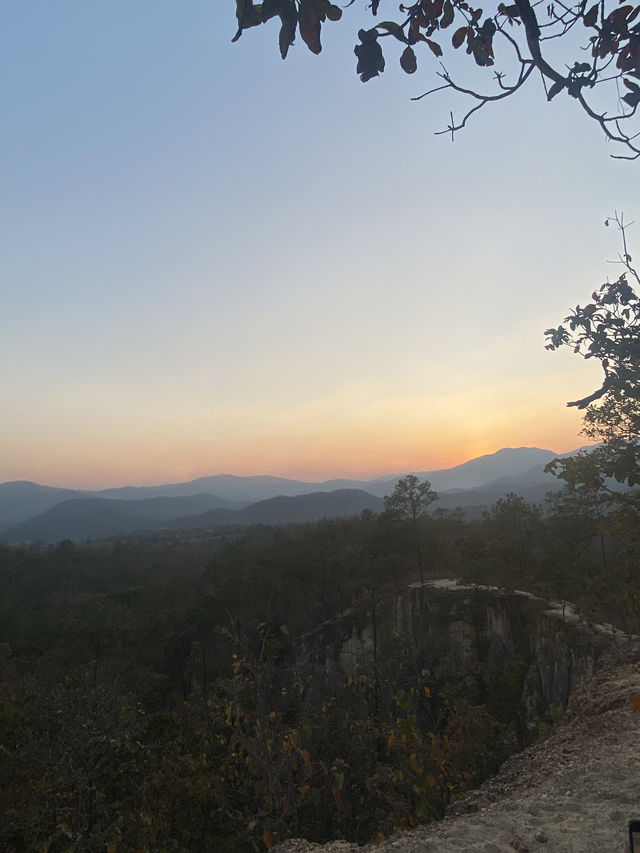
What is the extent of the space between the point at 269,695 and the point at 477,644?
19899mm

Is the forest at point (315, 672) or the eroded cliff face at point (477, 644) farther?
the eroded cliff face at point (477, 644)

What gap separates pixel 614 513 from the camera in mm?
8969

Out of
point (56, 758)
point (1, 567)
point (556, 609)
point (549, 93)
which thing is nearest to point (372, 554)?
point (556, 609)

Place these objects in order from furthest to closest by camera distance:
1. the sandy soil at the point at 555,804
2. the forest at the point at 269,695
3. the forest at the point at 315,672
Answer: the forest at the point at 269,695, the forest at the point at 315,672, the sandy soil at the point at 555,804

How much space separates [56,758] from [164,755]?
3.61 meters

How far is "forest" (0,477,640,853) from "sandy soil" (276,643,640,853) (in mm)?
2975

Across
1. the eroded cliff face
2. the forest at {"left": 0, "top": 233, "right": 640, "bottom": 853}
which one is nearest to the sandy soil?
the forest at {"left": 0, "top": 233, "right": 640, "bottom": 853}

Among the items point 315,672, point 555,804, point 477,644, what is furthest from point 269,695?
point 315,672

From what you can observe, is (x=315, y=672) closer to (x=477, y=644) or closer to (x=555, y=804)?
(x=477, y=644)

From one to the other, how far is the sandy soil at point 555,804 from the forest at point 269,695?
2975 mm

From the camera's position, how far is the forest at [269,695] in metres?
9.96

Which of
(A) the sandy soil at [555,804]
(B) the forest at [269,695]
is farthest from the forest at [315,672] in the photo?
(A) the sandy soil at [555,804]

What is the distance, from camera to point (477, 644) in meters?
26.8

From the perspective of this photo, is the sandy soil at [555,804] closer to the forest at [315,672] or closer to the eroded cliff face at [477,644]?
the forest at [315,672]
